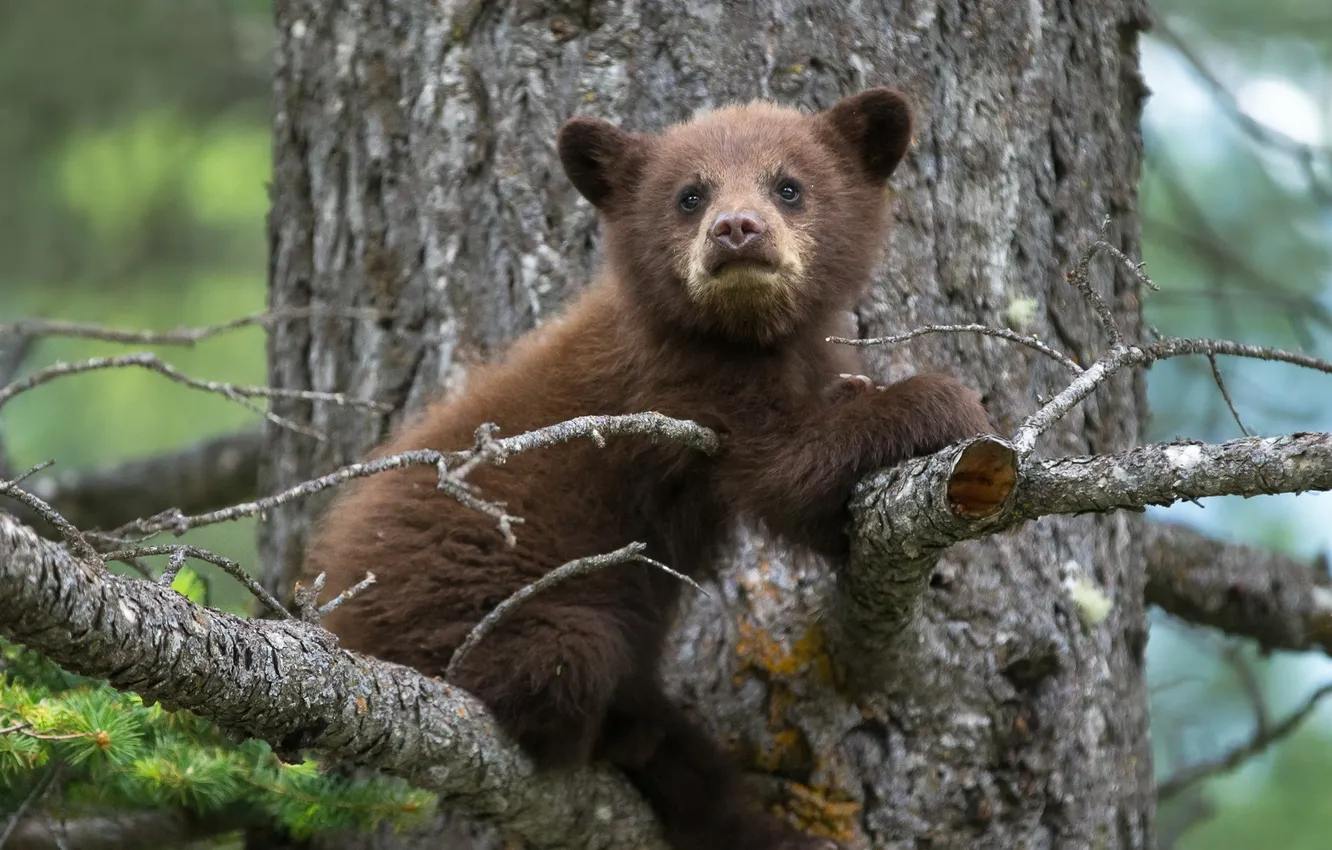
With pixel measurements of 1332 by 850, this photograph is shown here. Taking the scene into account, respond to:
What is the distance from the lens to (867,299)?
189 inches

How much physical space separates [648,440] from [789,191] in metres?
0.99

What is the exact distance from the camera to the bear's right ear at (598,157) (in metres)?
4.66

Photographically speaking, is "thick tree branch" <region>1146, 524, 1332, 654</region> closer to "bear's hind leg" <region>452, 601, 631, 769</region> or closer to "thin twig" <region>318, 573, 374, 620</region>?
"bear's hind leg" <region>452, 601, 631, 769</region>

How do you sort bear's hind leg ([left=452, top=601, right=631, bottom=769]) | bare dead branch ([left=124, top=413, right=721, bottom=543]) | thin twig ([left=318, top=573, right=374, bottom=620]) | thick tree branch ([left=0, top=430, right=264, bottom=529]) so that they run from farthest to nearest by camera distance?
1. thick tree branch ([left=0, top=430, right=264, bottom=529])
2. bear's hind leg ([left=452, top=601, right=631, bottom=769])
3. thin twig ([left=318, top=573, right=374, bottom=620])
4. bare dead branch ([left=124, top=413, right=721, bottom=543])

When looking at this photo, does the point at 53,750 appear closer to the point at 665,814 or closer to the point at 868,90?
the point at 665,814

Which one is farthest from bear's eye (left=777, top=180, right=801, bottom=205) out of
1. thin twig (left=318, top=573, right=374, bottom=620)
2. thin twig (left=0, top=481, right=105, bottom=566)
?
thin twig (left=0, top=481, right=105, bottom=566)

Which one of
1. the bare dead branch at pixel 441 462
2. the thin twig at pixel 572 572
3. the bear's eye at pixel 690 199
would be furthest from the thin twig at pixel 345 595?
the bear's eye at pixel 690 199

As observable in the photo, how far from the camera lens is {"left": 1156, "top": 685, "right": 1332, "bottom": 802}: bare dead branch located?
5.45 meters

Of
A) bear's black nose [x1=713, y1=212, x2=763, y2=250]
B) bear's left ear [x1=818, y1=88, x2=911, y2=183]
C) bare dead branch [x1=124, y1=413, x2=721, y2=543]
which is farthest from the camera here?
bear's left ear [x1=818, y1=88, x2=911, y2=183]

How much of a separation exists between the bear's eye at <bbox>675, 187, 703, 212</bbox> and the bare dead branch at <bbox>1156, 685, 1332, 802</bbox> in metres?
3.13

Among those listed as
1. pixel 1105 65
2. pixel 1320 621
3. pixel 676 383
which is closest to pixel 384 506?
pixel 676 383

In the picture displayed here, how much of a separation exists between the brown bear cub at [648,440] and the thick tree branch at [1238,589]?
82.5 inches

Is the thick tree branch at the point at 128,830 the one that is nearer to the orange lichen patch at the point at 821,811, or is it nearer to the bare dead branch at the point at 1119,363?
the orange lichen patch at the point at 821,811

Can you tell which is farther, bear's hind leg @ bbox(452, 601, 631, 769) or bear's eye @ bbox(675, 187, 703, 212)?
bear's eye @ bbox(675, 187, 703, 212)
